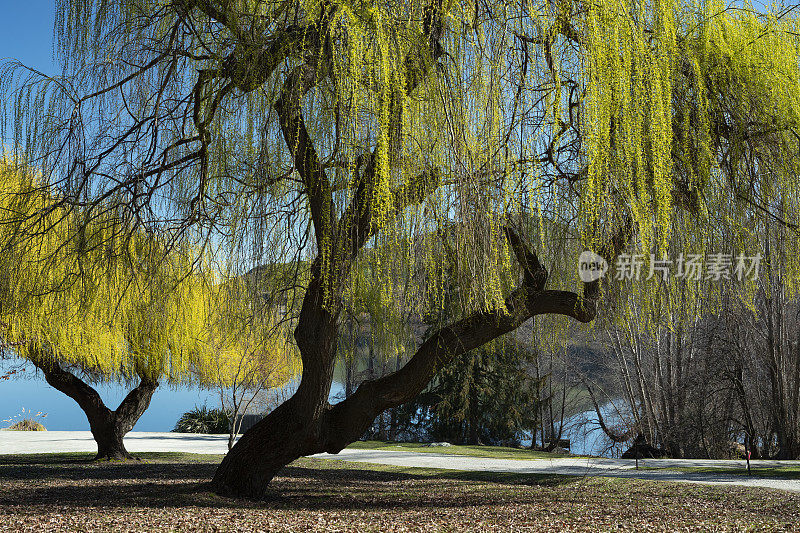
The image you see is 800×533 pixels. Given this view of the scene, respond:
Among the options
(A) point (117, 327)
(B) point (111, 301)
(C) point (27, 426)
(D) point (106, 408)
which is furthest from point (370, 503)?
(C) point (27, 426)

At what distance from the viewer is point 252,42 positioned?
13.8 feet

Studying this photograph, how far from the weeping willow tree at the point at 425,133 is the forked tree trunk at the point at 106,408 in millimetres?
6020

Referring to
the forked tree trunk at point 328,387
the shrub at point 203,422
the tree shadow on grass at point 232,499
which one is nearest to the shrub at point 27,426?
the shrub at point 203,422

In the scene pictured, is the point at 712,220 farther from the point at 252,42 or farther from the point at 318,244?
the point at 252,42

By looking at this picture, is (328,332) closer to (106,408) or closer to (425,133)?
(425,133)

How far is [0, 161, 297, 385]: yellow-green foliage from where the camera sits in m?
5.45

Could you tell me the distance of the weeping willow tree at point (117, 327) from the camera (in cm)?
599

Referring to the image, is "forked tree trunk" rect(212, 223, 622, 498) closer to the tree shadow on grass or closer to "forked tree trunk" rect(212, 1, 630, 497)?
"forked tree trunk" rect(212, 1, 630, 497)

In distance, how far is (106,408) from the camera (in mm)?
10664

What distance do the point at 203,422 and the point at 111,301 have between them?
49.4ft

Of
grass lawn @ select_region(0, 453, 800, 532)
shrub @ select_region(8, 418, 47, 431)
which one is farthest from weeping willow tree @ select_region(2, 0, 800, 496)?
shrub @ select_region(8, 418, 47, 431)

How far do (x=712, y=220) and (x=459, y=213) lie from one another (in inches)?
80.0

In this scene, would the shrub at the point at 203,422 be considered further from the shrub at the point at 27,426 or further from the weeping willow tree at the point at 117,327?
the weeping willow tree at the point at 117,327

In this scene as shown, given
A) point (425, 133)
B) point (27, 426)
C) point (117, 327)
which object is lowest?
point (27, 426)
